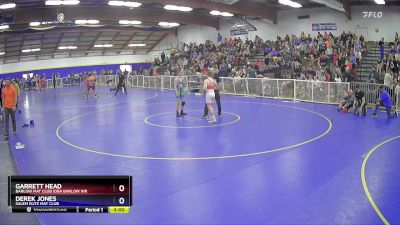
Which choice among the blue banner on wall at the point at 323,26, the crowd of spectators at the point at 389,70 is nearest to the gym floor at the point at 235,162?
the crowd of spectators at the point at 389,70

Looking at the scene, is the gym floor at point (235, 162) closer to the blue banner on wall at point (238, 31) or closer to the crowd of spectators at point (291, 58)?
the crowd of spectators at point (291, 58)

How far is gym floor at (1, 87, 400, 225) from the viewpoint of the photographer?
6.67m

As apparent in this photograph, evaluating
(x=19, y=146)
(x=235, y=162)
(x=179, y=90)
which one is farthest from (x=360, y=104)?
(x=19, y=146)

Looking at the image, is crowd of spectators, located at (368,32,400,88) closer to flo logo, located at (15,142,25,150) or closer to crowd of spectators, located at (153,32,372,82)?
crowd of spectators, located at (153,32,372,82)

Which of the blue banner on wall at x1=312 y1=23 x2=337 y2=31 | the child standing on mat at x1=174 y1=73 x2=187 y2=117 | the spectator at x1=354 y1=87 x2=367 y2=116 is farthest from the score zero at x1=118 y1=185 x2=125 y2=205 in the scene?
the blue banner on wall at x1=312 y1=23 x2=337 y2=31

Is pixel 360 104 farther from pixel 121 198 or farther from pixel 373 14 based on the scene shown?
pixel 121 198
